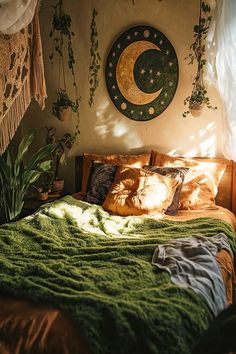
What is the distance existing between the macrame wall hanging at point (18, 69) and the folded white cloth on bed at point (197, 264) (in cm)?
122

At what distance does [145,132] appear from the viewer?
308 cm

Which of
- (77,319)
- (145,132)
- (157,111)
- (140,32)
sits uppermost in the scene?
(140,32)

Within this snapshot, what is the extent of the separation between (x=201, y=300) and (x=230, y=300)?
1.46 ft

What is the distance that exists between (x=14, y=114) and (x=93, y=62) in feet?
4.43

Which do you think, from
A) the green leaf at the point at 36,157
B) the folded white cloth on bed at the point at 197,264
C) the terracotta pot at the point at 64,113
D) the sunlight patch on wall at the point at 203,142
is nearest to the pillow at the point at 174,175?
the sunlight patch on wall at the point at 203,142

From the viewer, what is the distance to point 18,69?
1.97 m

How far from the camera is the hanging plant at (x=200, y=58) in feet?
8.80

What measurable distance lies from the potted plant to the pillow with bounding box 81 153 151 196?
0.80 ft

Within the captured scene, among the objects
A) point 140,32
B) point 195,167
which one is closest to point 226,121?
point 195,167

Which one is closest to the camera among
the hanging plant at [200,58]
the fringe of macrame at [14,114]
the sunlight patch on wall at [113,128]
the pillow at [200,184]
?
the fringe of macrame at [14,114]

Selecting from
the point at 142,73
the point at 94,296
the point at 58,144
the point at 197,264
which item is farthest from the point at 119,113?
the point at 94,296

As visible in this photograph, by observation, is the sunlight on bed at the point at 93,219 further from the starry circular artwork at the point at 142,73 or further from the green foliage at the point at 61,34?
the green foliage at the point at 61,34

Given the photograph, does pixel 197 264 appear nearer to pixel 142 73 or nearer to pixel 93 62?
pixel 142 73

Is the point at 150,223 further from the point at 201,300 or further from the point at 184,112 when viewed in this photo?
the point at 184,112
